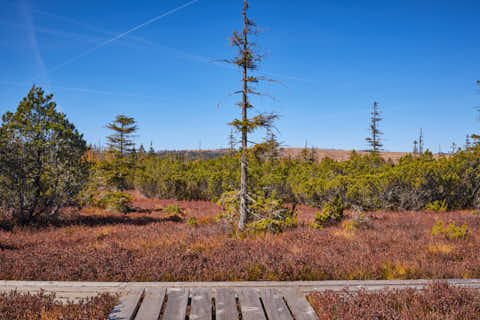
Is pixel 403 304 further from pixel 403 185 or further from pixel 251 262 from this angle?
pixel 403 185

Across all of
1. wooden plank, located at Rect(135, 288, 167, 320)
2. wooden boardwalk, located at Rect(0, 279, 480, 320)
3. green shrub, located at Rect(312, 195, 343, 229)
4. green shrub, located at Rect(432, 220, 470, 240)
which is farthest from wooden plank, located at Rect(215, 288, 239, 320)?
green shrub, located at Rect(312, 195, 343, 229)

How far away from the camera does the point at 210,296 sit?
148 inches

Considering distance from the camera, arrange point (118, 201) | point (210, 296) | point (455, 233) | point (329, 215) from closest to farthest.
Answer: point (210, 296)
point (455, 233)
point (329, 215)
point (118, 201)

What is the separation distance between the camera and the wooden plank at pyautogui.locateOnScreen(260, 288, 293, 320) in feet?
11.0

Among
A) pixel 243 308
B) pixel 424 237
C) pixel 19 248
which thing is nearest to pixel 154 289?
pixel 243 308

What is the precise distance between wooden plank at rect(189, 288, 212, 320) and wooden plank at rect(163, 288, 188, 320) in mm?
99

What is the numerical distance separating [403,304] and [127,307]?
3.53 meters

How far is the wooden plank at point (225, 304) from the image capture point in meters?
3.34

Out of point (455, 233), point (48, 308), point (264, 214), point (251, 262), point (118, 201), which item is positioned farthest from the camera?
point (118, 201)

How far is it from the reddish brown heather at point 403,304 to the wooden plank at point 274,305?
0.44 metres

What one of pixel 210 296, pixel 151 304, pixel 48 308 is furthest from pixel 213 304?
pixel 48 308

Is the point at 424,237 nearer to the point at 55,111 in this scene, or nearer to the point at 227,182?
the point at 55,111

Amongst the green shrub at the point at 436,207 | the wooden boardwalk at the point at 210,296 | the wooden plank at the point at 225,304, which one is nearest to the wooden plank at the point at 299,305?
the wooden boardwalk at the point at 210,296

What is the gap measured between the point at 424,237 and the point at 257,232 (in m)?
5.11
